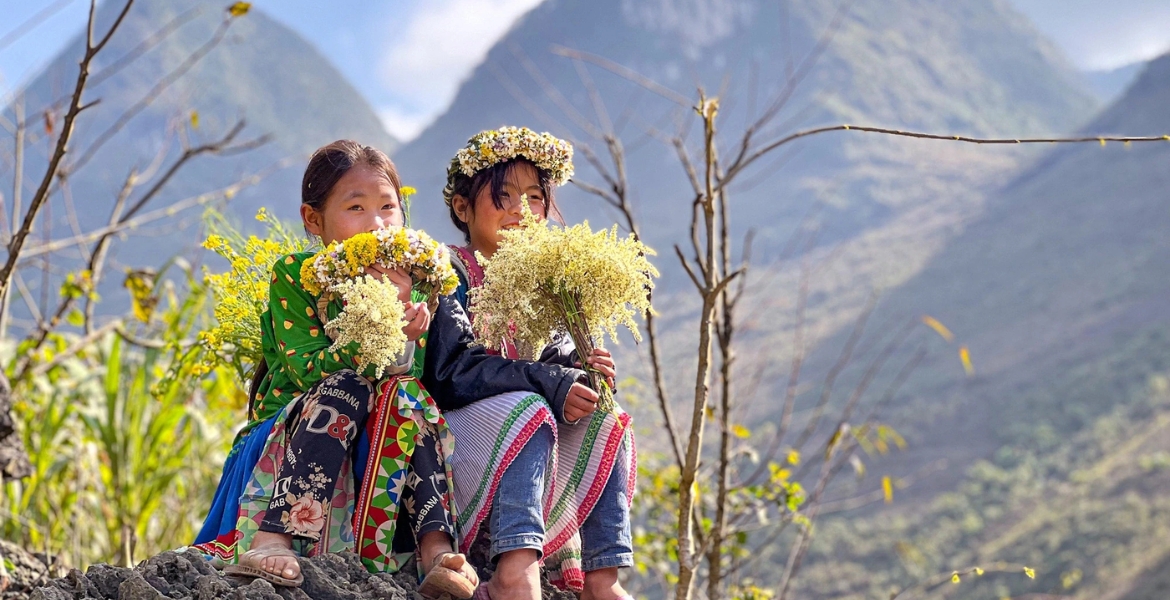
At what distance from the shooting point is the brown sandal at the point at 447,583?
2.43 meters

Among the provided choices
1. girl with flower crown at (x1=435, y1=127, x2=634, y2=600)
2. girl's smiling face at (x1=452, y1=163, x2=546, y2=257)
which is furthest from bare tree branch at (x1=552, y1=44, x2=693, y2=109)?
girl with flower crown at (x1=435, y1=127, x2=634, y2=600)

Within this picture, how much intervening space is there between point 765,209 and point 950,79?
1282 inches

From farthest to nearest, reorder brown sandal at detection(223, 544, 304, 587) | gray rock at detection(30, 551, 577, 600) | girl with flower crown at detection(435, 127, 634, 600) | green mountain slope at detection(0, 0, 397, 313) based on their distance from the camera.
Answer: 1. green mountain slope at detection(0, 0, 397, 313)
2. girl with flower crown at detection(435, 127, 634, 600)
3. brown sandal at detection(223, 544, 304, 587)
4. gray rock at detection(30, 551, 577, 600)

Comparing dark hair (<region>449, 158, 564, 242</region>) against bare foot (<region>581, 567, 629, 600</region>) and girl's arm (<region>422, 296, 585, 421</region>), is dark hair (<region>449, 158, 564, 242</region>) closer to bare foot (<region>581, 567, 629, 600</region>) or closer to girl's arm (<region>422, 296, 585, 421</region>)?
girl's arm (<region>422, 296, 585, 421</region>)

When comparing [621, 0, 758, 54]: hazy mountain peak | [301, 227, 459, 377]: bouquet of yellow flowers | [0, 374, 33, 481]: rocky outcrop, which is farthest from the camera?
[621, 0, 758, 54]: hazy mountain peak

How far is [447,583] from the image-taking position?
2438mm

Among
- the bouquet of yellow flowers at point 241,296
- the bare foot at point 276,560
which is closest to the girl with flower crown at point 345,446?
the bare foot at point 276,560

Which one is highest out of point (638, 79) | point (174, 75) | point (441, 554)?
point (638, 79)

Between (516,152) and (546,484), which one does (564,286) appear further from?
(516,152)

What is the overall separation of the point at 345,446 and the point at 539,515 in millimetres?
505

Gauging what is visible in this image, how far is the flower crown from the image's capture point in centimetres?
324

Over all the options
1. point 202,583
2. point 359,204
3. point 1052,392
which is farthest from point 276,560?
point 1052,392

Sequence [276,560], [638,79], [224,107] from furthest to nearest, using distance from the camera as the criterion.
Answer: [224,107] < [638,79] < [276,560]

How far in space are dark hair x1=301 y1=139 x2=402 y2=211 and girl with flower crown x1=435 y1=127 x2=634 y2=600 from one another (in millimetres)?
445
